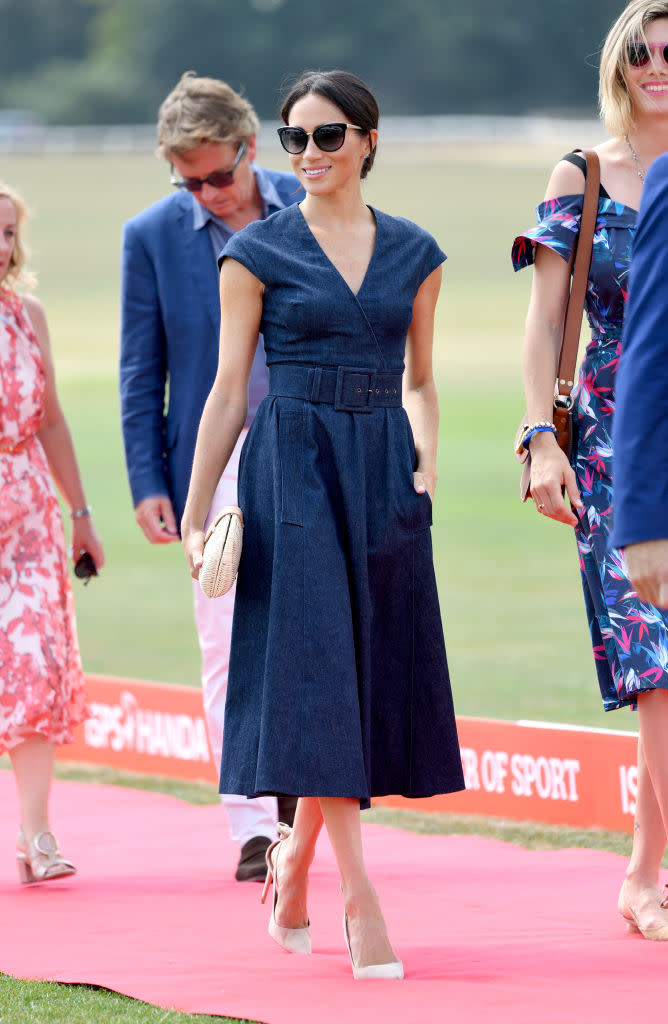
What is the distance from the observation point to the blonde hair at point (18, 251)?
5012 mm

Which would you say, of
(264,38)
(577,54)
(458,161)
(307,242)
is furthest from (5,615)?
(264,38)

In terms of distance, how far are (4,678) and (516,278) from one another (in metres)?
38.3

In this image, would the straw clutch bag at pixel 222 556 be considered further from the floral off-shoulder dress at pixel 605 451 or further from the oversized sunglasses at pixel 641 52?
the oversized sunglasses at pixel 641 52

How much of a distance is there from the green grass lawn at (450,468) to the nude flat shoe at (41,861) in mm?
1098

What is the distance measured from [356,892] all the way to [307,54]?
58.9 m

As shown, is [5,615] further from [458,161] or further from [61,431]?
[458,161]

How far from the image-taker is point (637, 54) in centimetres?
375

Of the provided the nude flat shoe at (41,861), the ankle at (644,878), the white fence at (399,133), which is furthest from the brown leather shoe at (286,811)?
the white fence at (399,133)

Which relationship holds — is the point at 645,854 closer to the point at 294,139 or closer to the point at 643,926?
the point at 643,926

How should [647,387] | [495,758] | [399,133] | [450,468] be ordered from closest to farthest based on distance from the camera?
[647,387]
[495,758]
[450,468]
[399,133]

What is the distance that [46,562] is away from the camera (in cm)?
495

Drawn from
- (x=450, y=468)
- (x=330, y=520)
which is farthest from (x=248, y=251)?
(x=450, y=468)

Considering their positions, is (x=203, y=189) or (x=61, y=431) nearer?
(x=203, y=189)

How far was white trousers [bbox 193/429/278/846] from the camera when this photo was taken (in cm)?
482
